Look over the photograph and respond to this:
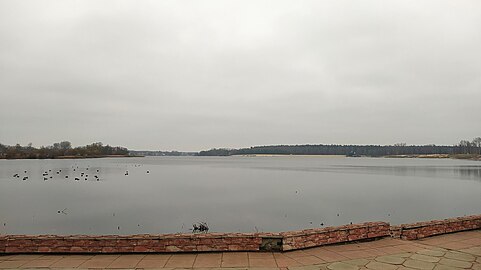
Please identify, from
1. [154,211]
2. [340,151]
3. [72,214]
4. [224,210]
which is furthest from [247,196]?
[340,151]

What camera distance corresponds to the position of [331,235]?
6977mm

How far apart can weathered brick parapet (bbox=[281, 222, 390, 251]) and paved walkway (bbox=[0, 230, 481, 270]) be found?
0.14 meters

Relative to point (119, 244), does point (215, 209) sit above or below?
below

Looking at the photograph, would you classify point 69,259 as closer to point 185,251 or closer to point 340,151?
point 185,251

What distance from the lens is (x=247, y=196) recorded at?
31.2 m

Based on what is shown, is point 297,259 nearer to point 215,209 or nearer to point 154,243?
point 154,243

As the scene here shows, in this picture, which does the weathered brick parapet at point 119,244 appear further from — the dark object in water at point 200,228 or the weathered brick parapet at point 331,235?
the dark object in water at point 200,228

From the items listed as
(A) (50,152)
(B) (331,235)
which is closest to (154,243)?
(B) (331,235)

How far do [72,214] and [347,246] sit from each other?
805 inches

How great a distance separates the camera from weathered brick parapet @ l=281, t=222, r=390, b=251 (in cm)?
653

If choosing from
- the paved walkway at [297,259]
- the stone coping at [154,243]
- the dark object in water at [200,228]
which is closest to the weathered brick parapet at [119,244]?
the stone coping at [154,243]

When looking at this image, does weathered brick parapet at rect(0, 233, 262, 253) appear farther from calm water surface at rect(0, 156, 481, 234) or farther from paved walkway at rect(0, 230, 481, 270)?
calm water surface at rect(0, 156, 481, 234)

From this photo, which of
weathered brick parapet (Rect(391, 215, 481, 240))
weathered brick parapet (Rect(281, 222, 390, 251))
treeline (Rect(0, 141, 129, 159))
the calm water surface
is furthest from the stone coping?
treeline (Rect(0, 141, 129, 159))

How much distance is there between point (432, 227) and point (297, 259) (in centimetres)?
437
